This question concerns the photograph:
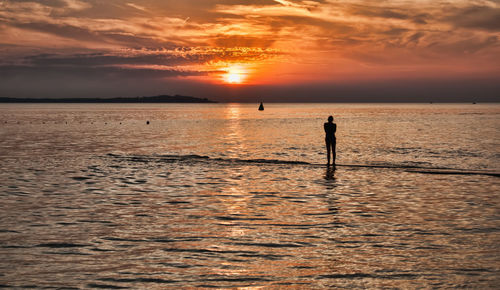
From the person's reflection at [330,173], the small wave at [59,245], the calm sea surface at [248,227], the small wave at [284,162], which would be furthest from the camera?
the small wave at [284,162]

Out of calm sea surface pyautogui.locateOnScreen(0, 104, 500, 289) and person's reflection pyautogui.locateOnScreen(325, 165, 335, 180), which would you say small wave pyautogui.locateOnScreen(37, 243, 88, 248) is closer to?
calm sea surface pyautogui.locateOnScreen(0, 104, 500, 289)

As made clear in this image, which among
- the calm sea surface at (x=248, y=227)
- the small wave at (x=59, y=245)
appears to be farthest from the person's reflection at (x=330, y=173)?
the small wave at (x=59, y=245)

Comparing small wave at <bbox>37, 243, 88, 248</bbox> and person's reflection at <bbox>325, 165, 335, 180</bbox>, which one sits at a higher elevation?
small wave at <bbox>37, 243, 88, 248</bbox>

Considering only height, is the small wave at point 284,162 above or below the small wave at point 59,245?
below

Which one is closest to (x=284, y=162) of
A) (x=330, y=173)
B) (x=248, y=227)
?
(x=330, y=173)

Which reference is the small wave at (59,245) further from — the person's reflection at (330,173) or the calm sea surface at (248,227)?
the person's reflection at (330,173)

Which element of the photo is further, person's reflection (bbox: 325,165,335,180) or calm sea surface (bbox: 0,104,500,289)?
person's reflection (bbox: 325,165,335,180)

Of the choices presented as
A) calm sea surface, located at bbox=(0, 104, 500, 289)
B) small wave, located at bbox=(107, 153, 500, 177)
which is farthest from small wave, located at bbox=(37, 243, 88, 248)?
small wave, located at bbox=(107, 153, 500, 177)

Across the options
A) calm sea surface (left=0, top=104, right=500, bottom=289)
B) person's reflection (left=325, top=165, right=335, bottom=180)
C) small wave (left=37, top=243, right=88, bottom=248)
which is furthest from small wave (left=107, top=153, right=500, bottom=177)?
small wave (left=37, top=243, right=88, bottom=248)

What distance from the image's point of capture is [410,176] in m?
24.1

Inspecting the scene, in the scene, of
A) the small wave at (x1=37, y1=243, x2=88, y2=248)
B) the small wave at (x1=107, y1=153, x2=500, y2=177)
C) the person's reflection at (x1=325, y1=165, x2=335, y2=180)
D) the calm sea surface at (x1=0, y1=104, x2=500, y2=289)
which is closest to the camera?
the calm sea surface at (x1=0, y1=104, x2=500, y2=289)

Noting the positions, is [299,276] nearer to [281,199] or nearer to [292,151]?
[281,199]

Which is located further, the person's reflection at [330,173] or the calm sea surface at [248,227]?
the person's reflection at [330,173]

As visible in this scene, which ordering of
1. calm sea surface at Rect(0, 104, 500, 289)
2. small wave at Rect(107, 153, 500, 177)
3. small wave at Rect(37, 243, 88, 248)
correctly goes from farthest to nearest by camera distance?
small wave at Rect(107, 153, 500, 177) < small wave at Rect(37, 243, 88, 248) < calm sea surface at Rect(0, 104, 500, 289)
